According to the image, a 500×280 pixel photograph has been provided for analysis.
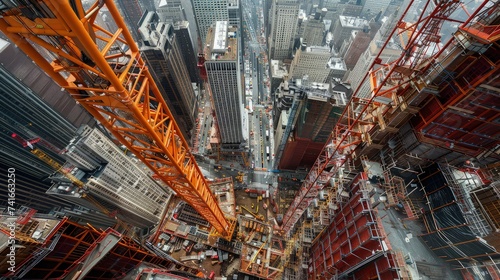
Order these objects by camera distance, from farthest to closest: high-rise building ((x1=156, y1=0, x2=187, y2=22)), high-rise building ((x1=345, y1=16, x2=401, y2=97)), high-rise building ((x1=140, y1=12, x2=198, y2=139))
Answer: high-rise building ((x1=156, y1=0, x2=187, y2=22))
high-rise building ((x1=345, y1=16, x2=401, y2=97))
high-rise building ((x1=140, y1=12, x2=198, y2=139))

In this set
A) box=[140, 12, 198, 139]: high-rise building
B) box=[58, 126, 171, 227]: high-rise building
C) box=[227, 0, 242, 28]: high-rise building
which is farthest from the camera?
box=[227, 0, 242, 28]: high-rise building

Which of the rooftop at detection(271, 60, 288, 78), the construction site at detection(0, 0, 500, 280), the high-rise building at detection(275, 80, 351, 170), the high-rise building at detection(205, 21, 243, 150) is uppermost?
the rooftop at detection(271, 60, 288, 78)

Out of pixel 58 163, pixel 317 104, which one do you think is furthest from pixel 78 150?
pixel 317 104

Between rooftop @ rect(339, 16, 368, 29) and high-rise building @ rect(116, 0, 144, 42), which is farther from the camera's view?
high-rise building @ rect(116, 0, 144, 42)

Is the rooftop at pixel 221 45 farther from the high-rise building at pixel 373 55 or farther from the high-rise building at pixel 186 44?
the high-rise building at pixel 373 55

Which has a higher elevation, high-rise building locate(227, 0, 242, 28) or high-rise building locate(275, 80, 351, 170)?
high-rise building locate(227, 0, 242, 28)

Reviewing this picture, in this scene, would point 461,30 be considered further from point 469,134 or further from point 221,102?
point 221,102

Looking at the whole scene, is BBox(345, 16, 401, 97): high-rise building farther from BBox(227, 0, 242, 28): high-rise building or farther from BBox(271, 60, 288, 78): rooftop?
BBox(227, 0, 242, 28): high-rise building

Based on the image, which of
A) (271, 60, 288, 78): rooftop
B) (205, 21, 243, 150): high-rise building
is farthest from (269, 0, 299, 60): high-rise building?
(205, 21, 243, 150): high-rise building
